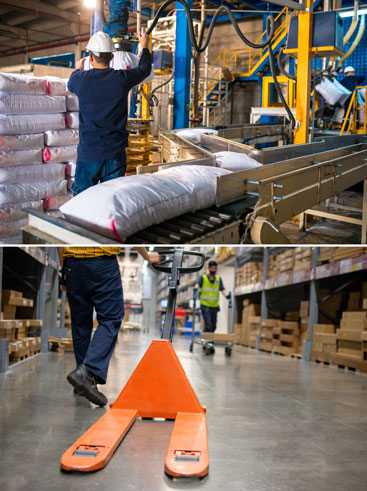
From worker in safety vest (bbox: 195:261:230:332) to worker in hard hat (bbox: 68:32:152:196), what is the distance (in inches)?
144

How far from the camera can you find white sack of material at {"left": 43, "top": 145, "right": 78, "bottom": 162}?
402 centimetres

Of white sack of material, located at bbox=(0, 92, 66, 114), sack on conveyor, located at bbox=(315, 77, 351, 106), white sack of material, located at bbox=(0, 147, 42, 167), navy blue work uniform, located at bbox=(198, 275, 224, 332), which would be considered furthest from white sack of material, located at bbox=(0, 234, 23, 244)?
sack on conveyor, located at bbox=(315, 77, 351, 106)

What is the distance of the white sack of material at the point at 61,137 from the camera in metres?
4.01

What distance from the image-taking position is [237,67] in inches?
673

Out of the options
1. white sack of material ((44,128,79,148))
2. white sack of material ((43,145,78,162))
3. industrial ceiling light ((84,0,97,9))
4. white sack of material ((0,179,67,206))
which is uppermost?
industrial ceiling light ((84,0,97,9))

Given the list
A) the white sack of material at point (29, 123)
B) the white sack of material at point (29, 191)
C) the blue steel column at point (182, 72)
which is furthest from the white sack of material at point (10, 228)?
the blue steel column at point (182, 72)

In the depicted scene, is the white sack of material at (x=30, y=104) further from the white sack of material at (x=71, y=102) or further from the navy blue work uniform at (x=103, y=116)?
the navy blue work uniform at (x=103, y=116)

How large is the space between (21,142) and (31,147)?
0.12 metres

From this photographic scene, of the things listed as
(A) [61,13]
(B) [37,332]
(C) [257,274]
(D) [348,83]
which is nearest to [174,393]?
(A) [61,13]

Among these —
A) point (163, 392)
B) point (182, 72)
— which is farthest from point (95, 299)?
point (182, 72)

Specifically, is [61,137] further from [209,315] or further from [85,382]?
[209,315]

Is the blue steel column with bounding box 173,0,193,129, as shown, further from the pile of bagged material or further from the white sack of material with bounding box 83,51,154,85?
the white sack of material with bounding box 83,51,154,85

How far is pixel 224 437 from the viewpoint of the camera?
207 cm

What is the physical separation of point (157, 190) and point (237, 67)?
1605 cm
